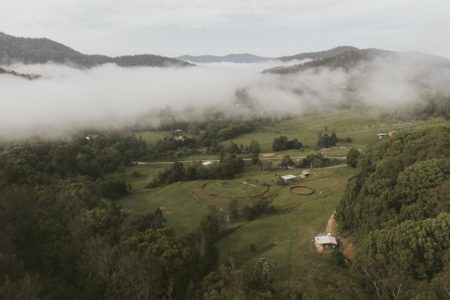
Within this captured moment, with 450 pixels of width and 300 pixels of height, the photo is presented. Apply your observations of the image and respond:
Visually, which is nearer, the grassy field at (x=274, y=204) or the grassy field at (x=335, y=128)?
the grassy field at (x=274, y=204)

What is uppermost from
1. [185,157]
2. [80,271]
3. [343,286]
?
[343,286]

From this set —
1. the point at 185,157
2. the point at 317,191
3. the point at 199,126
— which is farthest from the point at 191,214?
the point at 199,126

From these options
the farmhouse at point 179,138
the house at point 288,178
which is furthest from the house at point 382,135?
the farmhouse at point 179,138

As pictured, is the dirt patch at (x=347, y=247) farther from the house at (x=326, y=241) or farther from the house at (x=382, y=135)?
the house at (x=382, y=135)

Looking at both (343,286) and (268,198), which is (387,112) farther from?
(343,286)

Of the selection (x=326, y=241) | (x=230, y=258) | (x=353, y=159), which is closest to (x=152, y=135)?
(x=353, y=159)

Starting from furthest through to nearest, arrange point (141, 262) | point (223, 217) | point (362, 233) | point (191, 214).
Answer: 1. point (191, 214)
2. point (223, 217)
3. point (362, 233)
4. point (141, 262)
